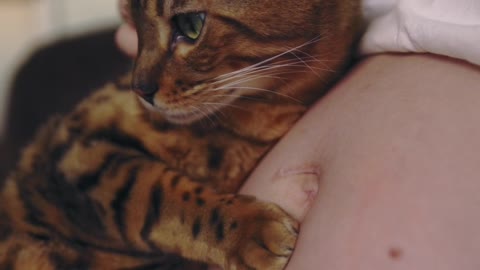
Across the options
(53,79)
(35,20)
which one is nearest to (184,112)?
(53,79)

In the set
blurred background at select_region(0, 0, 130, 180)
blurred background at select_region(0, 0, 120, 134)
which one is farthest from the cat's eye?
blurred background at select_region(0, 0, 120, 134)

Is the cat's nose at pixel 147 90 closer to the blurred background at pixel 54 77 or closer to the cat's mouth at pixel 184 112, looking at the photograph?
the cat's mouth at pixel 184 112

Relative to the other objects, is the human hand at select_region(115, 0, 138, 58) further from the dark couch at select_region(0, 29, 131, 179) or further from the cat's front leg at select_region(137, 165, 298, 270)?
the dark couch at select_region(0, 29, 131, 179)

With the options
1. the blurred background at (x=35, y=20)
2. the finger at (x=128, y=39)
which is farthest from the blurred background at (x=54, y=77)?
the finger at (x=128, y=39)

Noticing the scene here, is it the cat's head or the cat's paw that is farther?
the cat's head

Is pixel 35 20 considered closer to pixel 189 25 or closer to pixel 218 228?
pixel 189 25

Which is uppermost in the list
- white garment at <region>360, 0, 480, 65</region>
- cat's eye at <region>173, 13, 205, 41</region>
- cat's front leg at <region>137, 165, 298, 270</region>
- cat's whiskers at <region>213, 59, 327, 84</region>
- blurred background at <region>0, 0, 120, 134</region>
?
white garment at <region>360, 0, 480, 65</region>

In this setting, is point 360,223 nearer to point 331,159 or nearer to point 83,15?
point 331,159

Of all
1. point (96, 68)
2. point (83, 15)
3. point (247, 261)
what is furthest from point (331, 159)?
point (83, 15)
